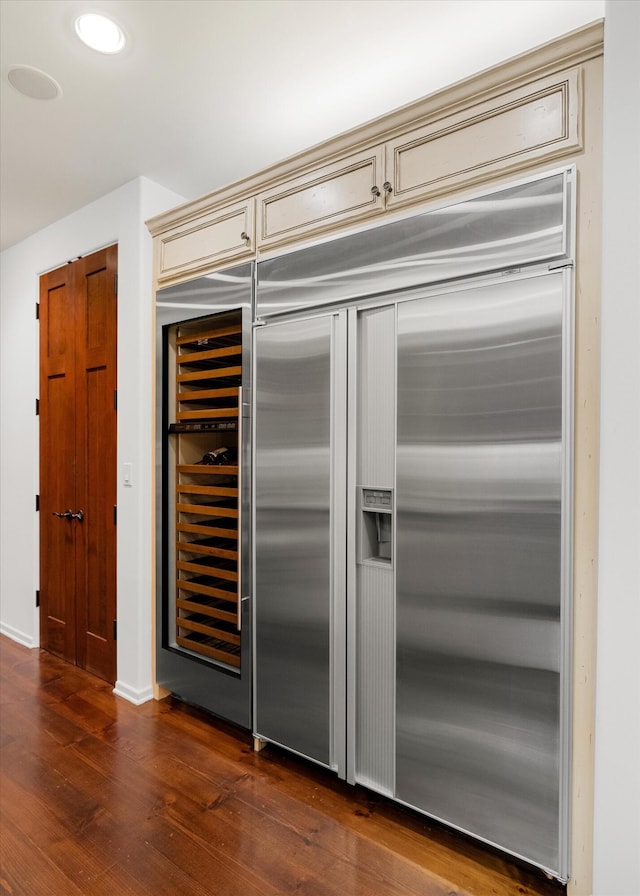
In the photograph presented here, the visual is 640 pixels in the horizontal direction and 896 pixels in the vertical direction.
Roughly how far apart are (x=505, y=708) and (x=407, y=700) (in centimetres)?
36

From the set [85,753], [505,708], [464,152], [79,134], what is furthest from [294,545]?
[79,134]

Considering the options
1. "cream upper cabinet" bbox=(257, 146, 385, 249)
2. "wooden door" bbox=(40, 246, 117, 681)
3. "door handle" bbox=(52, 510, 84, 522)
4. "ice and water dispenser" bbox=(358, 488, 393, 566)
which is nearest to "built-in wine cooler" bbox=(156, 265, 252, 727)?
"cream upper cabinet" bbox=(257, 146, 385, 249)

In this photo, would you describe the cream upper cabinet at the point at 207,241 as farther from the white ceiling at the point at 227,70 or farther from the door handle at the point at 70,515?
the door handle at the point at 70,515

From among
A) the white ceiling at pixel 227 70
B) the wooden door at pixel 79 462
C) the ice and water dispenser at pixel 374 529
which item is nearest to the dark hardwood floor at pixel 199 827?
the wooden door at pixel 79 462

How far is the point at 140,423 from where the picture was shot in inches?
115

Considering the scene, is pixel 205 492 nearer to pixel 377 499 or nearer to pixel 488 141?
pixel 377 499

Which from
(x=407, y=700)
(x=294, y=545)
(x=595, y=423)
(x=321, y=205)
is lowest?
(x=407, y=700)

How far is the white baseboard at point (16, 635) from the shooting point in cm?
372

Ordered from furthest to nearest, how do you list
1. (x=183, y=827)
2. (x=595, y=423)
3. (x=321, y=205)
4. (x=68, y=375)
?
(x=68, y=375), (x=321, y=205), (x=183, y=827), (x=595, y=423)

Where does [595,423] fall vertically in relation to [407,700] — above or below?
above

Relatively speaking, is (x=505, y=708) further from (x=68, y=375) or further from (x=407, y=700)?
(x=68, y=375)

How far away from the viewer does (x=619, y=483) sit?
134 cm

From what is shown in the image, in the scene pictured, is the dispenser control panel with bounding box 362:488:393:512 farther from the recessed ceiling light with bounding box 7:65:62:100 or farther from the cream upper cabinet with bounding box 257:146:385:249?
the recessed ceiling light with bounding box 7:65:62:100

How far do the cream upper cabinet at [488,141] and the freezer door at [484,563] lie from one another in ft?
1.34
